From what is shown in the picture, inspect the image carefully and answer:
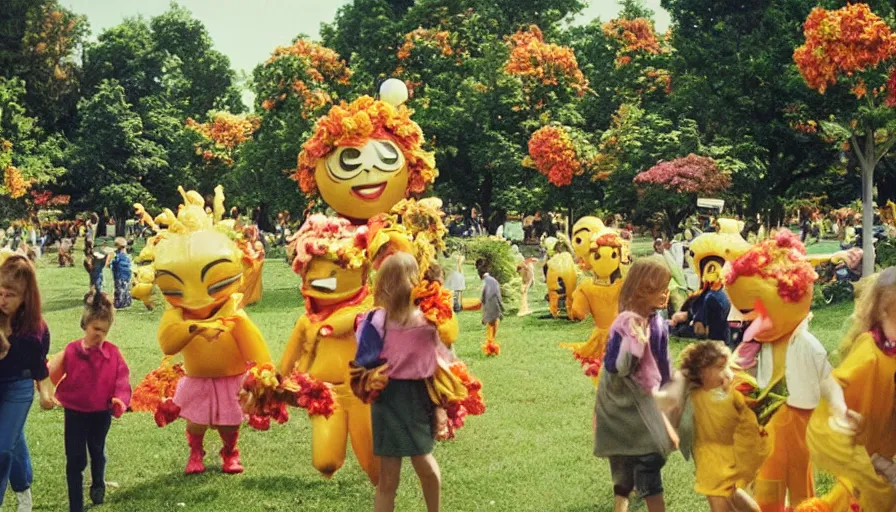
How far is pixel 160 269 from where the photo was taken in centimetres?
721

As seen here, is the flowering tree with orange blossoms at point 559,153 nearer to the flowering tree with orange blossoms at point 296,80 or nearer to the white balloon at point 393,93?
the flowering tree with orange blossoms at point 296,80

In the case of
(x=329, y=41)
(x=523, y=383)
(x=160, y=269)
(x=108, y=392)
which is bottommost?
(x=523, y=383)

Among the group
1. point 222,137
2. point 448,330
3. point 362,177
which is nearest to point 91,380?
point 448,330

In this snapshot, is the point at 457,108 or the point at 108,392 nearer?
the point at 108,392

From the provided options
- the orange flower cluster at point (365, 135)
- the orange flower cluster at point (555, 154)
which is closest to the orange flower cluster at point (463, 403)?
the orange flower cluster at point (365, 135)

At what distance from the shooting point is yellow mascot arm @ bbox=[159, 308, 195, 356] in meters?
7.22

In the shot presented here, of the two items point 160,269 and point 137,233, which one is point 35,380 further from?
point 137,233

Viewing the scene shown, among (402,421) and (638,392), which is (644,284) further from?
(402,421)

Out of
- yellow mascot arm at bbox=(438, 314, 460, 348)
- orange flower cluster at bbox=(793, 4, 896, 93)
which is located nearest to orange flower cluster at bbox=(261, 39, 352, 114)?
orange flower cluster at bbox=(793, 4, 896, 93)

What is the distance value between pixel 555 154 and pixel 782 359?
2137 cm

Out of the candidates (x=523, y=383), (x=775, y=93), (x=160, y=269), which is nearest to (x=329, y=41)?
(x=775, y=93)

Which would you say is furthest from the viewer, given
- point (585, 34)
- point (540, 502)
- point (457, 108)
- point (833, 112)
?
point (585, 34)

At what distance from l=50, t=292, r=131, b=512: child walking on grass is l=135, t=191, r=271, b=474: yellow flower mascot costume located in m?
0.65

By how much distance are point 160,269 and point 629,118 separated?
20.3m
